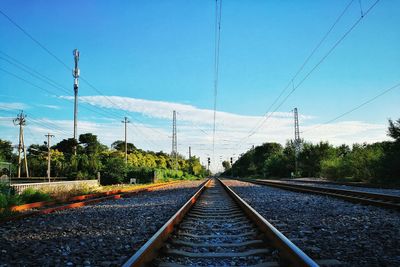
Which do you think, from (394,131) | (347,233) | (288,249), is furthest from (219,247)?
(394,131)

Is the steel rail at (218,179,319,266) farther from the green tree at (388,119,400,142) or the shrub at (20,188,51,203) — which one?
the green tree at (388,119,400,142)

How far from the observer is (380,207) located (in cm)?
994

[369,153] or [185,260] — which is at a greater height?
[369,153]

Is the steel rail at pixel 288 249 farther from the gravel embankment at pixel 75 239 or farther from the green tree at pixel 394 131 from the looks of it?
the green tree at pixel 394 131

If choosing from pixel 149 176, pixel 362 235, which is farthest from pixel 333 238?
pixel 149 176

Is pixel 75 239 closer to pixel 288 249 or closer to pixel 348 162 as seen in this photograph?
pixel 288 249

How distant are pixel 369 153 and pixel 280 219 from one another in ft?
85.8

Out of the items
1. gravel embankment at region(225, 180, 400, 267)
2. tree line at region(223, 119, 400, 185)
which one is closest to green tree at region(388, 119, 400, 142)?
tree line at region(223, 119, 400, 185)

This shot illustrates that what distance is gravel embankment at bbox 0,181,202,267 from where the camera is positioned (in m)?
4.52

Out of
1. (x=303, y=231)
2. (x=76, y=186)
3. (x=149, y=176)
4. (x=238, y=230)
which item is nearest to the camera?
(x=303, y=231)

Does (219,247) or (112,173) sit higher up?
(112,173)

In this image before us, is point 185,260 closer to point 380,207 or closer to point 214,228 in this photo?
point 214,228

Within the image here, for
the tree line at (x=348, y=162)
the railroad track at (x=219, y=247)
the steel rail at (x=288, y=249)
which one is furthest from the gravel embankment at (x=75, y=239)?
the tree line at (x=348, y=162)

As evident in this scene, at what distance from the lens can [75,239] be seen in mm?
5895
